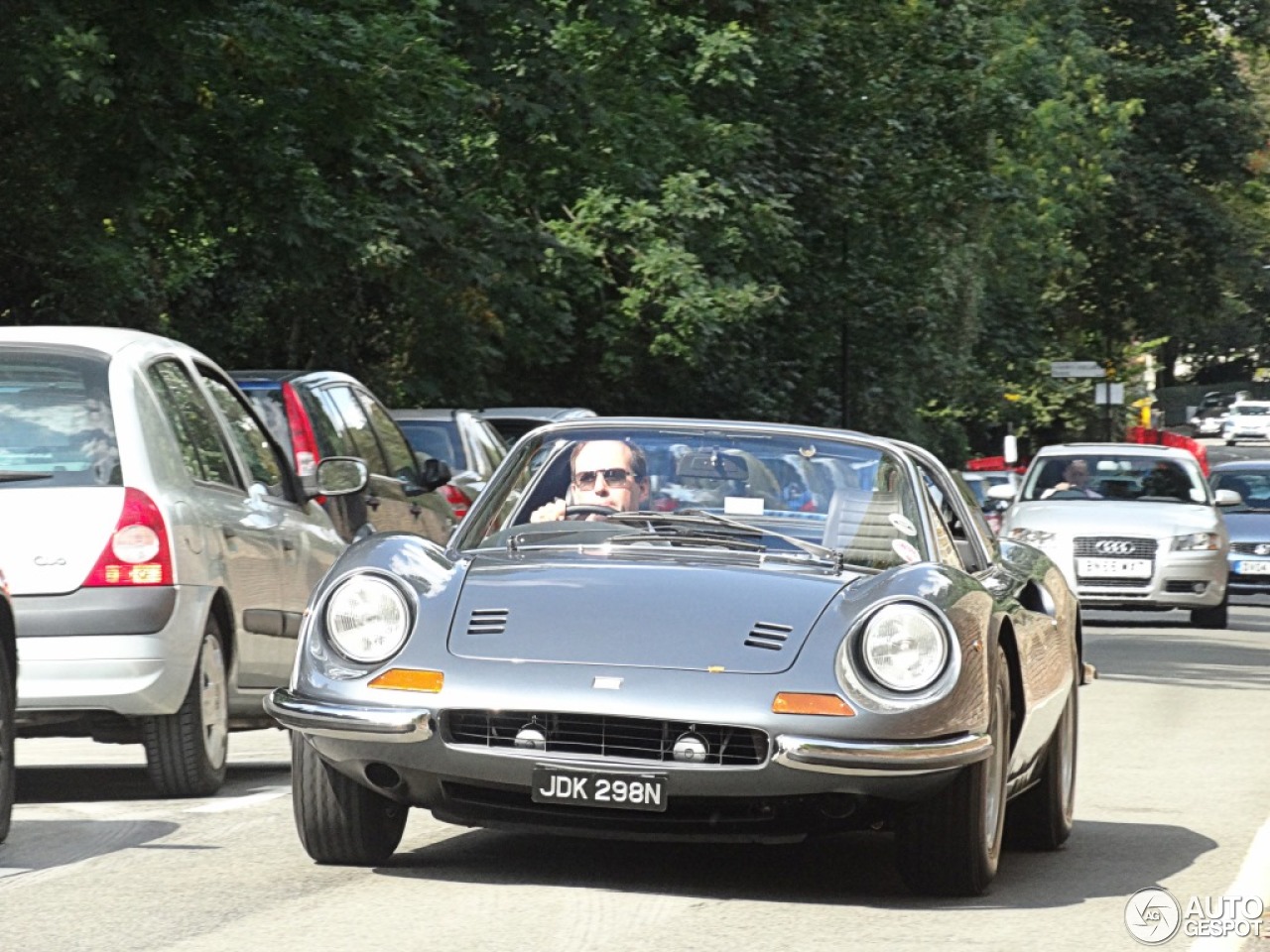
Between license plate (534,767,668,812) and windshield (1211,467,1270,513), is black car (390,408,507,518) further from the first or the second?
license plate (534,767,668,812)

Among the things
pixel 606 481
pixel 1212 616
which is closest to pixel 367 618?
pixel 606 481

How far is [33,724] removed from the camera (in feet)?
30.6

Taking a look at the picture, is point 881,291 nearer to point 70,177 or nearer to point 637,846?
point 70,177

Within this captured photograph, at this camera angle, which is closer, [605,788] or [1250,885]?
[605,788]

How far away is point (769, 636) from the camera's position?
280 inches

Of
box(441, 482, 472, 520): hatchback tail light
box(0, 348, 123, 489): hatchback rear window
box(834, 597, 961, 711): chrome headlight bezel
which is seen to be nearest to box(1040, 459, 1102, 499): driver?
box(441, 482, 472, 520): hatchback tail light

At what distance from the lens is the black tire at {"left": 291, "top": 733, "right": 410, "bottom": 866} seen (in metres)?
7.45

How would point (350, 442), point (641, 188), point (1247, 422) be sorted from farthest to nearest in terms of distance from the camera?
1. point (1247, 422)
2. point (641, 188)
3. point (350, 442)

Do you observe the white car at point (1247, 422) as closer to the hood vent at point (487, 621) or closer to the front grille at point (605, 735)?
the hood vent at point (487, 621)

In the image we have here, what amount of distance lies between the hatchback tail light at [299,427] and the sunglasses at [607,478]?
6.61 meters

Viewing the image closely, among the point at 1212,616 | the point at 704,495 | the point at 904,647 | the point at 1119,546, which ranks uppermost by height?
the point at 704,495

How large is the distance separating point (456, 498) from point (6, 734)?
10.8 m

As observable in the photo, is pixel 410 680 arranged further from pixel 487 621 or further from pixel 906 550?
pixel 906 550

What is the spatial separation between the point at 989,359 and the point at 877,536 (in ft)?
170
